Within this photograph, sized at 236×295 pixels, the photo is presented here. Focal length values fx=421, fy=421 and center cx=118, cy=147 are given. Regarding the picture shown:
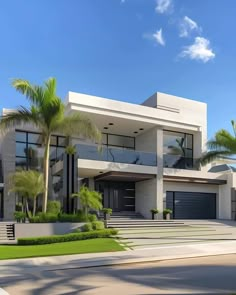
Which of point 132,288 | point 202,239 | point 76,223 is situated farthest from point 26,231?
point 132,288

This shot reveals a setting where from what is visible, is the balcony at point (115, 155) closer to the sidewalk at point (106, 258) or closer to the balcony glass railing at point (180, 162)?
the balcony glass railing at point (180, 162)

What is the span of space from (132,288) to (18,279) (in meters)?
3.51

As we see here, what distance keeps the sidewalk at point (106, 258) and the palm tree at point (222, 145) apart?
38.3 feet

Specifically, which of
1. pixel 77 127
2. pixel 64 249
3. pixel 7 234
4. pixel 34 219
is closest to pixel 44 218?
pixel 34 219

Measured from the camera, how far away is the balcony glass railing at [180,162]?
31891 mm

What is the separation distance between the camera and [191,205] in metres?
33.7

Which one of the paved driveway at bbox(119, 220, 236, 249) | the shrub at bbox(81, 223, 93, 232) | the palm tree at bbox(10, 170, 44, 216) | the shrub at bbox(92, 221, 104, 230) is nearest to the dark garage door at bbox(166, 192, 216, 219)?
the paved driveway at bbox(119, 220, 236, 249)

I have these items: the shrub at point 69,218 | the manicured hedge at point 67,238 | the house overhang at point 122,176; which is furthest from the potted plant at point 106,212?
the manicured hedge at point 67,238

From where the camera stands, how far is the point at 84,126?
23625mm

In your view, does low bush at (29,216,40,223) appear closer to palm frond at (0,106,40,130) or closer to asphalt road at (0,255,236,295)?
palm frond at (0,106,40,130)

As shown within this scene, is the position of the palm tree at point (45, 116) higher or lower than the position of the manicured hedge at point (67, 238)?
higher

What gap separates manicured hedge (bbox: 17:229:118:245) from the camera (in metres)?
19.3

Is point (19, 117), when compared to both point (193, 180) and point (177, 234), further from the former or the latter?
point (193, 180)

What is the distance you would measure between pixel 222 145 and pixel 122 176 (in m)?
7.24
